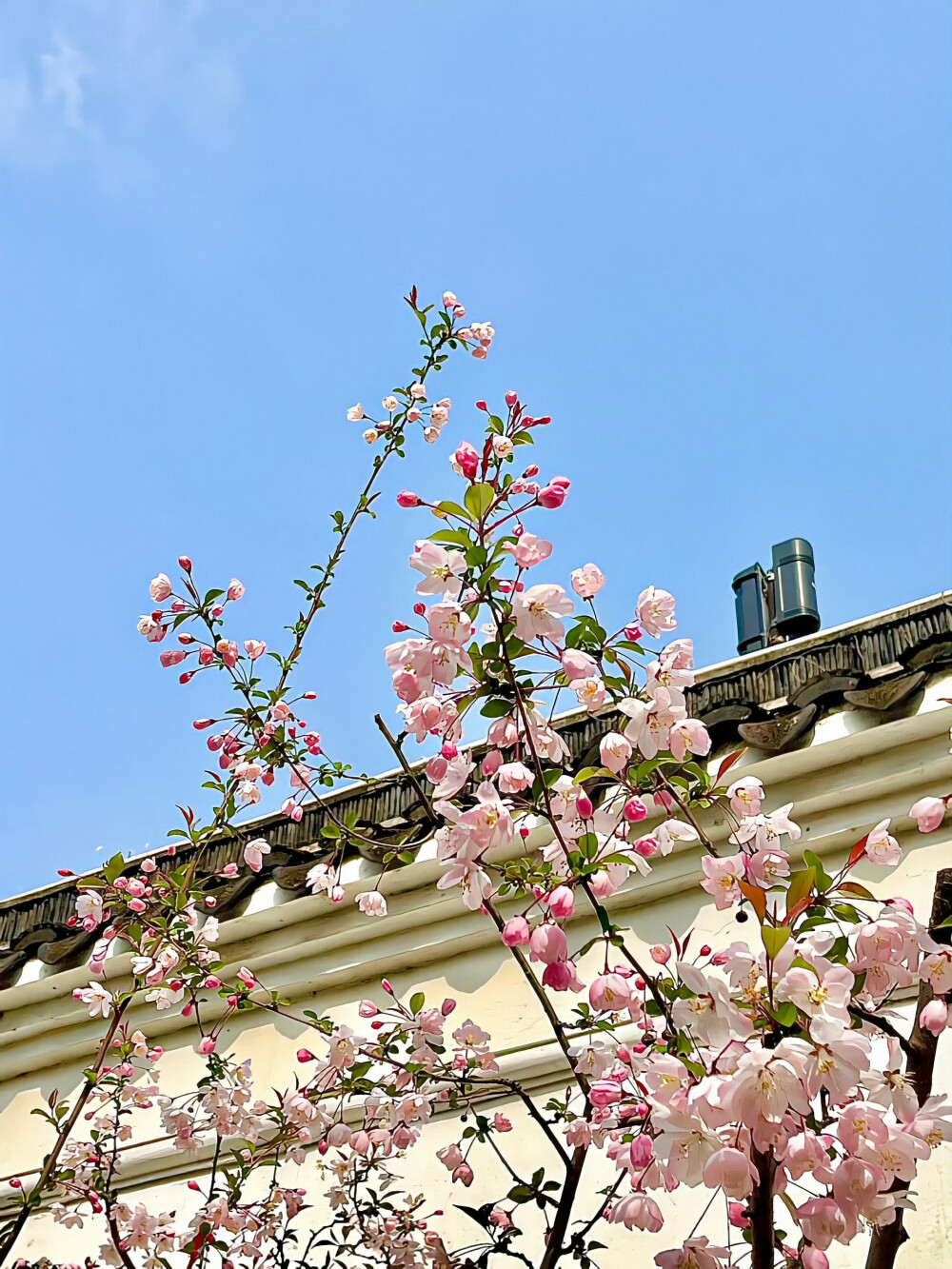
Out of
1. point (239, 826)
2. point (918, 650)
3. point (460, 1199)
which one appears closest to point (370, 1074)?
point (460, 1199)

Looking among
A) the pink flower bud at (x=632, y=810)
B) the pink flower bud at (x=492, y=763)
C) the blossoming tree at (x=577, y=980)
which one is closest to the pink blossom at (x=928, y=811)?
the blossoming tree at (x=577, y=980)

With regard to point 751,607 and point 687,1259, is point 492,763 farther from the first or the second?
point 751,607

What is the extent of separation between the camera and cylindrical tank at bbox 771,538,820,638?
5543 mm

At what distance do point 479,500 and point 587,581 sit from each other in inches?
11.0

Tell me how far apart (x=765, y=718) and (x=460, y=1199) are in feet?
4.96

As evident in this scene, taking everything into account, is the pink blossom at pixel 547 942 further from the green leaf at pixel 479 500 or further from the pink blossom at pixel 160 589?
the pink blossom at pixel 160 589

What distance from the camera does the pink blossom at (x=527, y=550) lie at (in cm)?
181

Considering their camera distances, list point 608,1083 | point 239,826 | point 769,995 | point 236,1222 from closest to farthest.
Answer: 1. point 769,995
2. point 608,1083
3. point 236,1222
4. point 239,826

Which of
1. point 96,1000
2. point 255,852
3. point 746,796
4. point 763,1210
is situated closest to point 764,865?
point 746,796

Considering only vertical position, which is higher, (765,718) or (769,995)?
(765,718)

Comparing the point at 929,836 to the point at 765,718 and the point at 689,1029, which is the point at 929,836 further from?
the point at 689,1029

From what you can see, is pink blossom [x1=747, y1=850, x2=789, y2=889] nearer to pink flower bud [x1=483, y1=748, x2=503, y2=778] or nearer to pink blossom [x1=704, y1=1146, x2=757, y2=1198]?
pink flower bud [x1=483, y1=748, x2=503, y2=778]

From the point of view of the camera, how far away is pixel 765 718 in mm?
3314

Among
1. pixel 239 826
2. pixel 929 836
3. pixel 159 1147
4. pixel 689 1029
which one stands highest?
pixel 239 826
